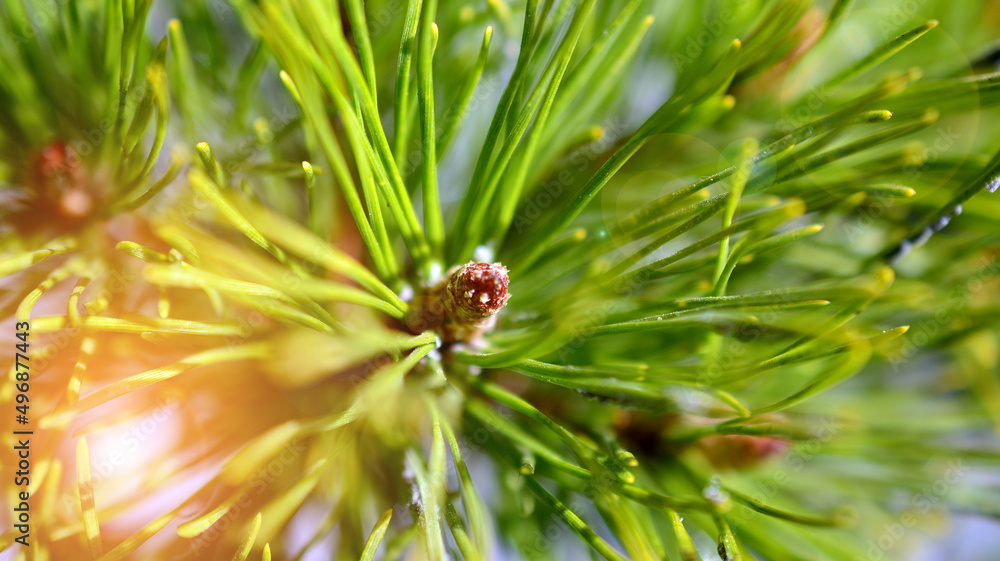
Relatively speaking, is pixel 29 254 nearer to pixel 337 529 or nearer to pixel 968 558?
pixel 337 529

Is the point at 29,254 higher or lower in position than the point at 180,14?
lower

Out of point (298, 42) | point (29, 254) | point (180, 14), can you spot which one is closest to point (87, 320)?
point (29, 254)

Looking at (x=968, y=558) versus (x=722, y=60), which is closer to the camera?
(x=722, y=60)

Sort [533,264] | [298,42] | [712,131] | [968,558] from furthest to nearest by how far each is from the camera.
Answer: [968,558] → [712,131] → [533,264] → [298,42]

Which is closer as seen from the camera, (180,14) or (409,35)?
(409,35)

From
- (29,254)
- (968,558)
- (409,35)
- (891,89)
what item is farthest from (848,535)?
(29,254)

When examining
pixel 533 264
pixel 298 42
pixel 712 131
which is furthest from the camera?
pixel 712 131

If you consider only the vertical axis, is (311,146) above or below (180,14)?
below

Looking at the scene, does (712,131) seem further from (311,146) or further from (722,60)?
(311,146)

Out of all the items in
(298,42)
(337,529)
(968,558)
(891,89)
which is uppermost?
(298,42)
